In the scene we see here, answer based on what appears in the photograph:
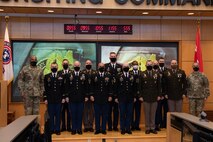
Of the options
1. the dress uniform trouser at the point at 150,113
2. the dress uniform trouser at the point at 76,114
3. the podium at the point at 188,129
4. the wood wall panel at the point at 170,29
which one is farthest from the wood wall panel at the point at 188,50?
the podium at the point at 188,129

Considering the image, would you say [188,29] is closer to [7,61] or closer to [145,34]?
[145,34]

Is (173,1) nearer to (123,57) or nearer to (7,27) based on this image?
(123,57)

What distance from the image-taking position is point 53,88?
7.28 m

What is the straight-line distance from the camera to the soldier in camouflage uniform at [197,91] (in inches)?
298

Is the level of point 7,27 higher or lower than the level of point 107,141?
higher

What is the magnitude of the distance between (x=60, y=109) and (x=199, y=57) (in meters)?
3.66

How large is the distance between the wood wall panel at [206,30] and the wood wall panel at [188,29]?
250mm

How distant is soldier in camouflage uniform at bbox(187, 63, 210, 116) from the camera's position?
24.9 ft

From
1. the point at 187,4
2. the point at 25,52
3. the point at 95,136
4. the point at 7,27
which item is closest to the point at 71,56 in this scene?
the point at 25,52

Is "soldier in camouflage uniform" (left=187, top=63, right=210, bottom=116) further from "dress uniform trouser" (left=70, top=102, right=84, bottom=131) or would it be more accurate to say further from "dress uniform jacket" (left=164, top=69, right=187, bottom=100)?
"dress uniform trouser" (left=70, top=102, right=84, bottom=131)

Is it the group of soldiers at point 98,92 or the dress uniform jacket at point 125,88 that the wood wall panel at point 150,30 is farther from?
the dress uniform jacket at point 125,88

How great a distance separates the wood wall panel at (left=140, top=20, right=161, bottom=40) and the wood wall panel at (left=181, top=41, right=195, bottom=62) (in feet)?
2.34

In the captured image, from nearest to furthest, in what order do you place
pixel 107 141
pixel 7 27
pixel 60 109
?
pixel 107 141, pixel 60 109, pixel 7 27

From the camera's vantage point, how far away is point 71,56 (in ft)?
28.6
